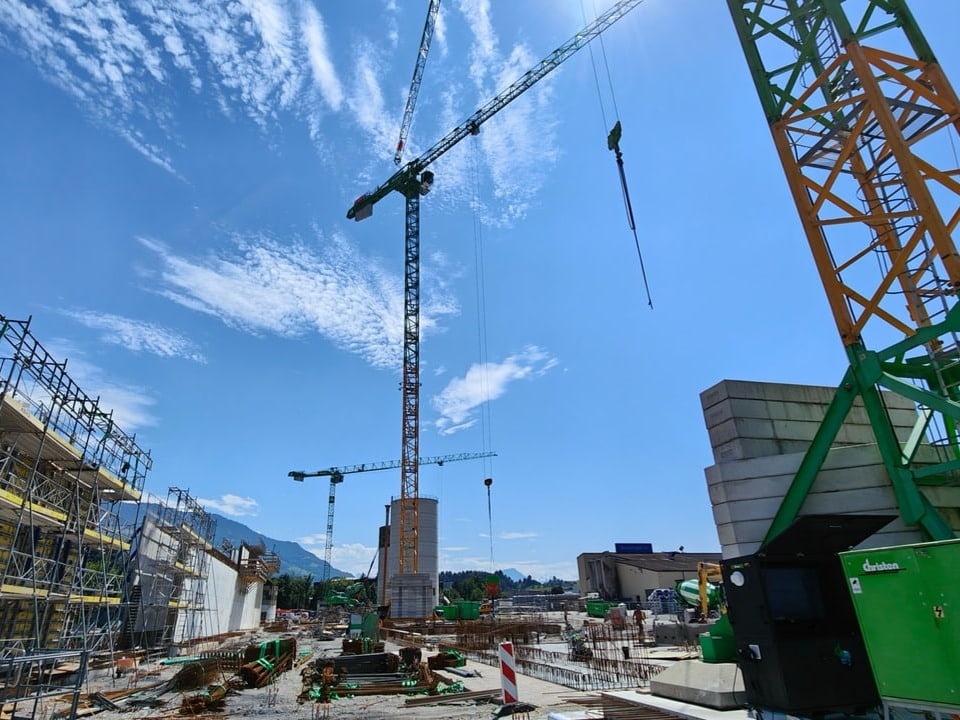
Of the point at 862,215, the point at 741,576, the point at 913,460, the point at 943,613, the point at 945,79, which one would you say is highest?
the point at 945,79

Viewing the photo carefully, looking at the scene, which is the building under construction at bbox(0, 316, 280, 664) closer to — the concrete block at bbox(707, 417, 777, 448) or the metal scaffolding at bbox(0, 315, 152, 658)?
the metal scaffolding at bbox(0, 315, 152, 658)

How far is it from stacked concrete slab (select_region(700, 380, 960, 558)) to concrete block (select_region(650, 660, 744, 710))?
363 cm

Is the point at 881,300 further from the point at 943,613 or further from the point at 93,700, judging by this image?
the point at 93,700

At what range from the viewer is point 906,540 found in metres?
10.4

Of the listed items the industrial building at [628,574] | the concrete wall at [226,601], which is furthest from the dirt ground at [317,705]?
the industrial building at [628,574]

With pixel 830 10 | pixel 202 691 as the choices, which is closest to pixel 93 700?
pixel 202 691

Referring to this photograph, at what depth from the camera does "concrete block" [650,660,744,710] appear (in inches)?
313

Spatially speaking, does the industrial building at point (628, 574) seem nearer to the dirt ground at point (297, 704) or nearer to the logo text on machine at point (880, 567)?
the dirt ground at point (297, 704)

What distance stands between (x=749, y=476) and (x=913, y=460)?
3.06 meters

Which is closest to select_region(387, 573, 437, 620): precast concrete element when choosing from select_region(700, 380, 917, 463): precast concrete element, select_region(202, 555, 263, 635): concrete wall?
select_region(202, 555, 263, 635): concrete wall

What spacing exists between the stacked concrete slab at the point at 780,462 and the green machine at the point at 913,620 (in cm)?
625

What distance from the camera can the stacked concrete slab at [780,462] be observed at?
36.1ft

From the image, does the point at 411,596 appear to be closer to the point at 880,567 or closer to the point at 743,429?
the point at 743,429

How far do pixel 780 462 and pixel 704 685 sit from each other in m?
5.47
